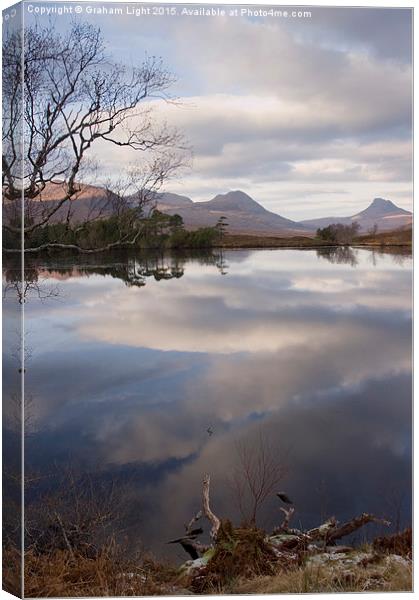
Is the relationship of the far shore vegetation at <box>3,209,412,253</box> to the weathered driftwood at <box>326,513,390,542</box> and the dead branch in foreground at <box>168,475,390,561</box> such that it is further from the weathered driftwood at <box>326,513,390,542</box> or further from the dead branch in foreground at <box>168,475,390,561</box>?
the weathered driftwood at <box>326,513,390,542</box>

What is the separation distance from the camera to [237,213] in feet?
16.6

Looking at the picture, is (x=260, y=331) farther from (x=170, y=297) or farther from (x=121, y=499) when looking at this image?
(x=121, y=499)

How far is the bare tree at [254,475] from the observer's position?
4.97m

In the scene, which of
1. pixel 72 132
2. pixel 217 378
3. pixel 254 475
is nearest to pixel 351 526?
pixel 254 475

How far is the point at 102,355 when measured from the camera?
494 cm

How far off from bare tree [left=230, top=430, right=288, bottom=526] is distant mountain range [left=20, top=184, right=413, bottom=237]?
1.26 m

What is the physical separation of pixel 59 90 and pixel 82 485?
2.31 metres

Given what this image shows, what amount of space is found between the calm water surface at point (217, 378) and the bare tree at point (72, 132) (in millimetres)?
275

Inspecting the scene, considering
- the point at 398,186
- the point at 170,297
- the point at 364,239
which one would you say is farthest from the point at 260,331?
the point at 398,186

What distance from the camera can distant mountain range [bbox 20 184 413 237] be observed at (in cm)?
501

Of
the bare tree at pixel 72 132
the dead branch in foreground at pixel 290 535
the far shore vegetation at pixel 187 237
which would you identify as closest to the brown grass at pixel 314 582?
the dead branch in foreground at pixel 290 535

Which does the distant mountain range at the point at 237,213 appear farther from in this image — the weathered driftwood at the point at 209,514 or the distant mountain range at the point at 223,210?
the weathered driftwood at the point at 209,514

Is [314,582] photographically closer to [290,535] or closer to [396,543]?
[290,535]

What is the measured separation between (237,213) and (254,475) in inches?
61.6
